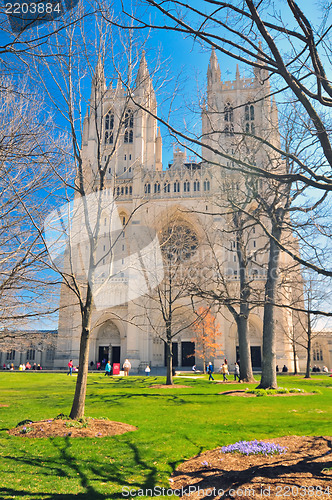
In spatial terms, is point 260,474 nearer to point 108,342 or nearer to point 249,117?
point 249,117

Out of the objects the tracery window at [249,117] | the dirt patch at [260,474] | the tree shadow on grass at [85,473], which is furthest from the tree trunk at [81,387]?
the tracery window at [249,117]

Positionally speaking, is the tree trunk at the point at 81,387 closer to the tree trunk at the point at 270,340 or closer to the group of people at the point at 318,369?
the tree trunk at the point at 270,340

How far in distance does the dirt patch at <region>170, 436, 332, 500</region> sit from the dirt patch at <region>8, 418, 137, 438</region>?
227 cm

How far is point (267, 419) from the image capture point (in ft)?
28.5

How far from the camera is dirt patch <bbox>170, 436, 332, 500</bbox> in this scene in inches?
167

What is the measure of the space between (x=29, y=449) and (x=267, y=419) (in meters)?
5.31

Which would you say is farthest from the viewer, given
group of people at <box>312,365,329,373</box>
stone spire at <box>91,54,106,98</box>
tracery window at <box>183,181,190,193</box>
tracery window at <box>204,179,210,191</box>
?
tracery window at <box>183,181,190,193</box>

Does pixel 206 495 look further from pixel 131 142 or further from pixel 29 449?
pixel 131 142

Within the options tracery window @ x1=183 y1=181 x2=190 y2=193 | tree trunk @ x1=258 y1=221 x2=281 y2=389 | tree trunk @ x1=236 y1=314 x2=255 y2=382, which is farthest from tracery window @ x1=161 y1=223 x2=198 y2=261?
tracery window @ x1=183 y1=181 x2=190 y2=193

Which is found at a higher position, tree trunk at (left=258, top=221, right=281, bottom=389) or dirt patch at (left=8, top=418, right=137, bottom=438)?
tree trunk at (left=258, top=221, right=281, bottom=389)
